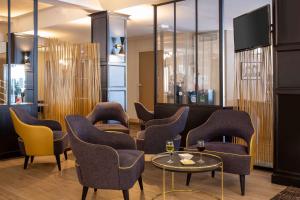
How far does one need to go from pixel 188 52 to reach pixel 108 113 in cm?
185

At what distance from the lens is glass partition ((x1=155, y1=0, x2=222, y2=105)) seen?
18.5 ft

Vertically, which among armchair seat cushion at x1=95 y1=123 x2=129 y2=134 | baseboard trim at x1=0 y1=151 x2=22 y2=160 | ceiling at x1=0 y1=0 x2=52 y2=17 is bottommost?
baseboard trim at x1=0 y1=151 x2=22 y2=160

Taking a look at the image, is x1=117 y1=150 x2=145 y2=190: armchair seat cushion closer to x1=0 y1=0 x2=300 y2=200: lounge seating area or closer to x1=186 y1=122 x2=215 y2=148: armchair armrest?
x1=0 y1=0 x2=300 y2=200: lounge seating area

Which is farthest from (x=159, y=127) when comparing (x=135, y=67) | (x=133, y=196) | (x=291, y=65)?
(x=135, y=67)

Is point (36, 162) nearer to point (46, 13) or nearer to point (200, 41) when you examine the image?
point (200, 41)

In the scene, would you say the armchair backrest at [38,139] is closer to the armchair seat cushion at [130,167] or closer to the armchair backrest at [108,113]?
the armchair backrest at [108,113]

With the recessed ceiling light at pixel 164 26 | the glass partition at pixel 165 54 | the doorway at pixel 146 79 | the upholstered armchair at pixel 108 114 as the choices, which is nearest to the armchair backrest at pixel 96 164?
the upholstered armchair at pixel 108 114

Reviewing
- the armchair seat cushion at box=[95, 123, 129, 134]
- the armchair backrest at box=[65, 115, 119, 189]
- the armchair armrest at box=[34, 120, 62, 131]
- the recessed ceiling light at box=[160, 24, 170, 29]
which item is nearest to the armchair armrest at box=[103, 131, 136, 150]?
the armchair backrest at box=[65, 115, 119, 189]

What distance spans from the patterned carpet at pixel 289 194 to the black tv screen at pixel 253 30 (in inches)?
74.7

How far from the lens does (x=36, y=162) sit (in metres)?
5.28

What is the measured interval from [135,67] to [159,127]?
6.32 metres

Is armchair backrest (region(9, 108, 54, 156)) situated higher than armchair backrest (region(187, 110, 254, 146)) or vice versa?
armchair backrest (region(187, 110, 254, 146))

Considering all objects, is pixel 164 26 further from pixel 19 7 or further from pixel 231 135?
pixel 19 7

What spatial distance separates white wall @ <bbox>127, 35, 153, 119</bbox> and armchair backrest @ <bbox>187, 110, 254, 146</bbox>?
630 centimetres
